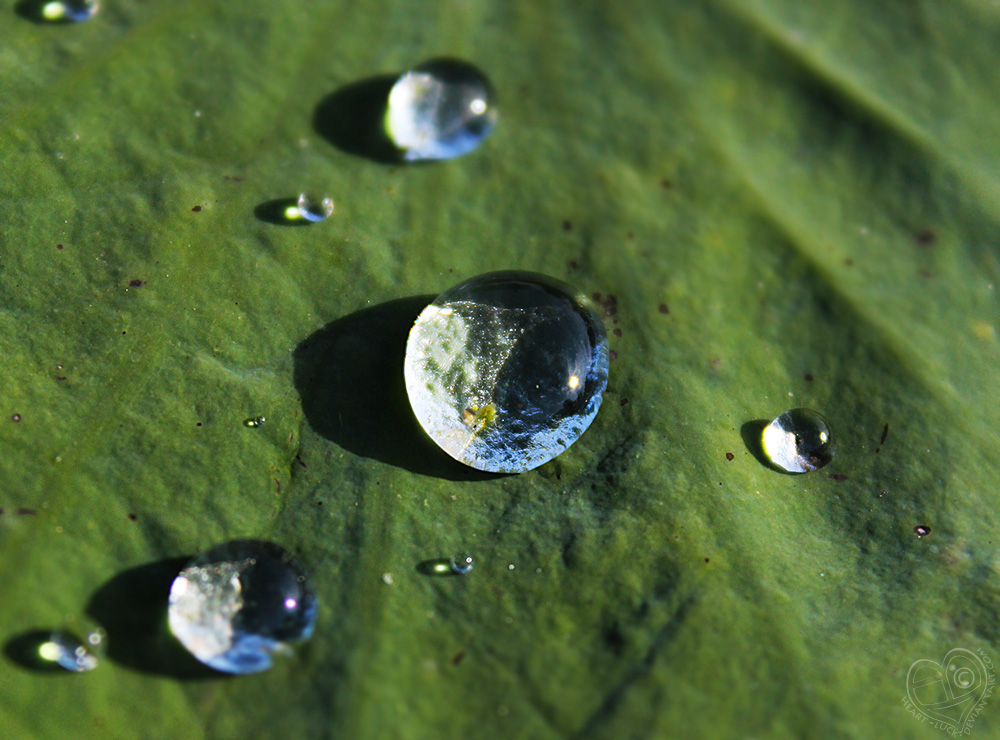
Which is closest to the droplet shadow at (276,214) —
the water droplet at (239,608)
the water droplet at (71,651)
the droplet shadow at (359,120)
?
the droplet shadow at (359,120)

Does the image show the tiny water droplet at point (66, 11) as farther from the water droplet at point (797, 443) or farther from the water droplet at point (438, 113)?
the water droplet at point (797, 443)

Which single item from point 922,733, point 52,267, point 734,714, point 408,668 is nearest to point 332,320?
point 52,267

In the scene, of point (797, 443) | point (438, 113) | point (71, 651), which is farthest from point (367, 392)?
point (797, 443)

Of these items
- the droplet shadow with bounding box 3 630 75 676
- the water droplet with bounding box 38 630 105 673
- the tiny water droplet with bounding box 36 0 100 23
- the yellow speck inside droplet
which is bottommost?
the droplet shadow with bounding box 3 630 75 676

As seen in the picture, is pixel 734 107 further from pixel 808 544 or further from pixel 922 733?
pixel 922 733

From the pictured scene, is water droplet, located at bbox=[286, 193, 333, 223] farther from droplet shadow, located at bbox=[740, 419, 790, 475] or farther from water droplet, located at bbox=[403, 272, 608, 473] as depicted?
droplet shadow, located at bbox=[740, 419, 790, 475]

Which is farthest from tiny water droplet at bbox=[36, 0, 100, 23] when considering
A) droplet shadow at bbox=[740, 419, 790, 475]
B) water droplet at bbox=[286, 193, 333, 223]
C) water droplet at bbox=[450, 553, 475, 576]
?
droplet shadow at bbox=[740, 419, 790, 475]

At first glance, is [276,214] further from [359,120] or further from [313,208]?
[359,120]
